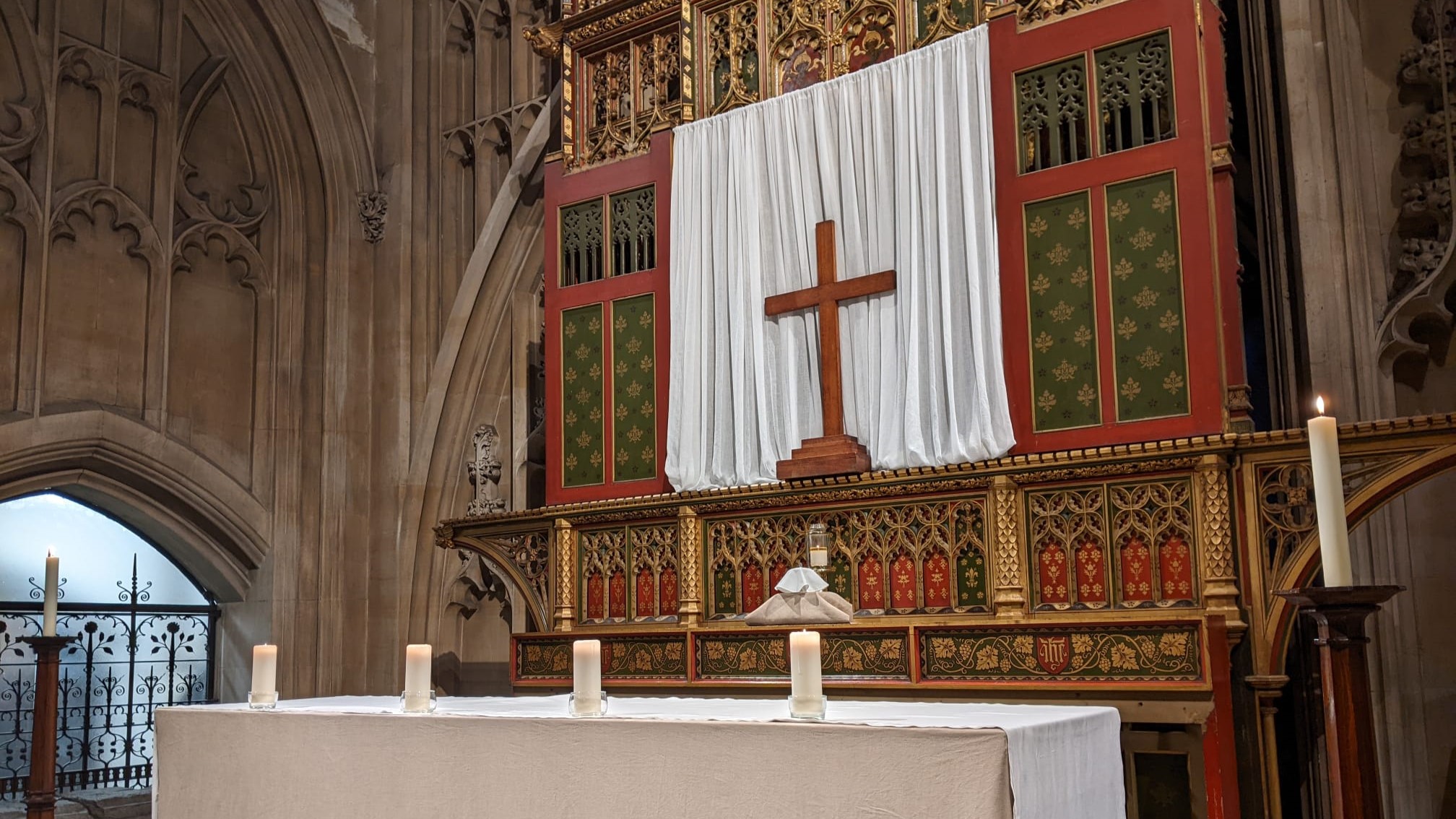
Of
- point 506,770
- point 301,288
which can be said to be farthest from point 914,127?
point 301,288

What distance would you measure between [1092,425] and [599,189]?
397 centimetres

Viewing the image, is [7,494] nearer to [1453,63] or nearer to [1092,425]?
[1092,425]

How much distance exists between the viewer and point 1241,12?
25.2 feet

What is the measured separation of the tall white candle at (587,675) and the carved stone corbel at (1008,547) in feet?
11.5

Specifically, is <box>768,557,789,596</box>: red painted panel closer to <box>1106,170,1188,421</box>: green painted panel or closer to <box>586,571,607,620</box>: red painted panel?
<box>586,571,607,620</box>: red painted panel

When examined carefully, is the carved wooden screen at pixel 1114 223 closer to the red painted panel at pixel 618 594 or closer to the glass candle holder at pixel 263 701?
the red painted panel at pixel 618 594

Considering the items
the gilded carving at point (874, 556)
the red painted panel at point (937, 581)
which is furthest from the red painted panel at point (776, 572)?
the red painted panel at point (937, 581)

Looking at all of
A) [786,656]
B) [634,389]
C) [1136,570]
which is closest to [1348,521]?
[1136,570]

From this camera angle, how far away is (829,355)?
7.65 meters

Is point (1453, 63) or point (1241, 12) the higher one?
point (1241, 12)

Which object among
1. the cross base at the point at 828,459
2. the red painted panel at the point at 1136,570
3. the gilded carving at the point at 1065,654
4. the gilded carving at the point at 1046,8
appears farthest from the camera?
the cross base at the point at 828,459

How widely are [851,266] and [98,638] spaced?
6.59 meters

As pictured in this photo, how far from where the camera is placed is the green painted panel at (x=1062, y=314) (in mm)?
6859

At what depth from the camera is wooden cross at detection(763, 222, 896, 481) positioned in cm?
737
